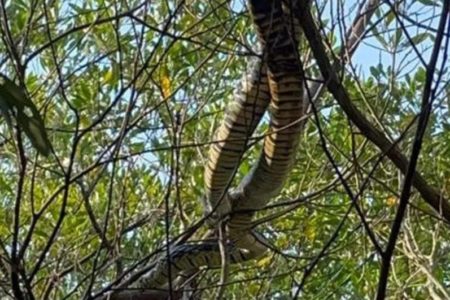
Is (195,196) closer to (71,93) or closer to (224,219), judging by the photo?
(71,93)

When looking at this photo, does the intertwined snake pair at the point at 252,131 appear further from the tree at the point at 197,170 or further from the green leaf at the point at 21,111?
the green leaf at the point at 21,111

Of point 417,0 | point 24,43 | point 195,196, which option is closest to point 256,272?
point 195,196

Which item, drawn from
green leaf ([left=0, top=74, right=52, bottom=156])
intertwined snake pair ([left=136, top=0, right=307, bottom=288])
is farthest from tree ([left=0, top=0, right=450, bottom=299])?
green leaf ([left=0, top=74, right=52, bottom=156])

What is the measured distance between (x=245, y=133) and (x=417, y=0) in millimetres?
544

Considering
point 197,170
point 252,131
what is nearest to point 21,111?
point 252,131

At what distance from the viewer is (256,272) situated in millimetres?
2545

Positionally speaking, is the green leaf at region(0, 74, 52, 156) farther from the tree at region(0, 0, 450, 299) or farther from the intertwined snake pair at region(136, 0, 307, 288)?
the tree at region(0, 0, 450, 299)

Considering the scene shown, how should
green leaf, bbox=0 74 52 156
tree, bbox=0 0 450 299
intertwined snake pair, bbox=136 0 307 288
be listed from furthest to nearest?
tree, bbox=0 0 450 299 → intertwined snake pair, bbox=136 0 307 288 → green leaf, bbox=0 74 52 156

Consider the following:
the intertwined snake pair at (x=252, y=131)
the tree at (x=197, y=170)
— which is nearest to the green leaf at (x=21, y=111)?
the intertwined snake pair at (x=252, y=131)

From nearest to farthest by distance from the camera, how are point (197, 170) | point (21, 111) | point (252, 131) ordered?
point (21, 111) < point (252, 131) < point (197, 170)

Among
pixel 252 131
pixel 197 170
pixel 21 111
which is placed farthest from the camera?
pixel 197 170

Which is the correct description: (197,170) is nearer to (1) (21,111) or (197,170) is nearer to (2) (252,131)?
(2) (252,131)

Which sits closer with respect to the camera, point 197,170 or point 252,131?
point 252,131

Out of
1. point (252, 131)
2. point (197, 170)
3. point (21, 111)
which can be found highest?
point (197, 170)
